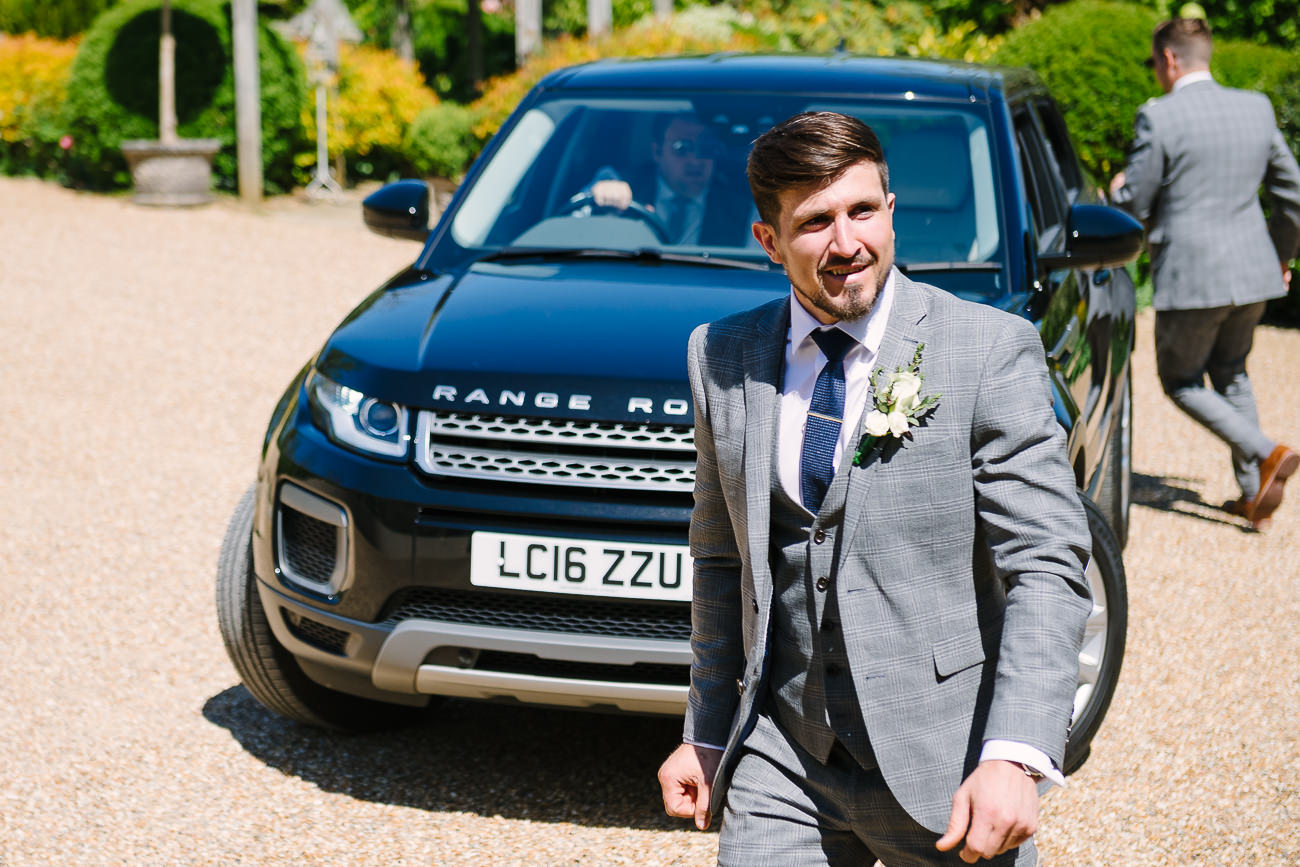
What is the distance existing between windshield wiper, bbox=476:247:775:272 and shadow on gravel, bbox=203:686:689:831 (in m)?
1.29

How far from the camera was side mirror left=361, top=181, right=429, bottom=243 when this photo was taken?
472 centimetres

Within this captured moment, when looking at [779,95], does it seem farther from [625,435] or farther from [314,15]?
[314,15]

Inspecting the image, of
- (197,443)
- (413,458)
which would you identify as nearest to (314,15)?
(197,443)

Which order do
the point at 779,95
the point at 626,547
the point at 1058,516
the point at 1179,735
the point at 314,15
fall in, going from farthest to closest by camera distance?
the point at 314,15, the point at 779,95, the point at 1179,735, the point at 626,547, the point at 1058,516

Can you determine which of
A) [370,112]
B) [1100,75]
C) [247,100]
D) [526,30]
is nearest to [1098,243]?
[1100,75]

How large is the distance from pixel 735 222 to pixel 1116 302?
5.98 ft

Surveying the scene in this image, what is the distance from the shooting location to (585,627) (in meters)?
3.46

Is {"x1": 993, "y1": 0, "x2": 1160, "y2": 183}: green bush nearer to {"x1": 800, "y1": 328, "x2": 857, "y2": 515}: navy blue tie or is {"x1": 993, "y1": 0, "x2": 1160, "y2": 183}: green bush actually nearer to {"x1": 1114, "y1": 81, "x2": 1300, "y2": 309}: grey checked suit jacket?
{"x1": 1114, "y1": 81, "x2": 1300, "y2": 309}: grey checked suit jacket

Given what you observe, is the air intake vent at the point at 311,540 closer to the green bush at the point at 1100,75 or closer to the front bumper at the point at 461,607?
the front bumper at the point at 461,607

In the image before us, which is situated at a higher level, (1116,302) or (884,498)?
(884,498)

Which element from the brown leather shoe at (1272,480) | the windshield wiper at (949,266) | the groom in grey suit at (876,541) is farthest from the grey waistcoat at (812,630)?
the brown leather shoe at (1272,480)

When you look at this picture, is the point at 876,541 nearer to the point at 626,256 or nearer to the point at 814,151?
the point at 814,151

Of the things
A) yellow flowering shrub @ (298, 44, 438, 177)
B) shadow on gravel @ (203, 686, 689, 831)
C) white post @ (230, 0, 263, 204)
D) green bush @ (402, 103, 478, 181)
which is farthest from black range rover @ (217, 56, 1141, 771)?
yellow flowering shrub @ (298, 44, 438, 177)

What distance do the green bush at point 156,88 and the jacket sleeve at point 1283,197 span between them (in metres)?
12.4
